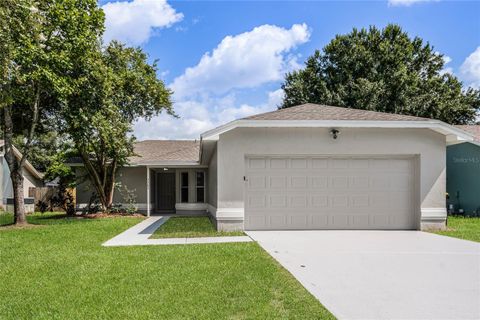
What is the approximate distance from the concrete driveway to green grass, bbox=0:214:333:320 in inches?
16.5

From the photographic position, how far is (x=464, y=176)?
1792 cm

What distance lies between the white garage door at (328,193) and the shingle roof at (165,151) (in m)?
7.69

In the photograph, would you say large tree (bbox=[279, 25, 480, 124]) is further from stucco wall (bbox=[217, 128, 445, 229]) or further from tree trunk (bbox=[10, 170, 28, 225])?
tree trunk (bbox=[10, 170, 28, 225])

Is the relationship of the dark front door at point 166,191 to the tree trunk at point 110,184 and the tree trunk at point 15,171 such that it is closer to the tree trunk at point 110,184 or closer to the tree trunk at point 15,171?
the tree trunk at point 110,184

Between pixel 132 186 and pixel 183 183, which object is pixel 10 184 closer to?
pixel 132 186

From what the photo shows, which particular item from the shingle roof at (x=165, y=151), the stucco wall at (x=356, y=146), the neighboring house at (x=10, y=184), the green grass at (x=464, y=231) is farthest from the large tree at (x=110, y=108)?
the green grass at (x=464, y=231)

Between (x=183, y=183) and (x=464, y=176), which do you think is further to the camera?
(x=183, y=183)

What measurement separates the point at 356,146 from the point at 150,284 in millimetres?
7996

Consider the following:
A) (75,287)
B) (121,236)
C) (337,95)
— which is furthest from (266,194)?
(337,95)

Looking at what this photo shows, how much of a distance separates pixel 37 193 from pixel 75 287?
66.8 feet

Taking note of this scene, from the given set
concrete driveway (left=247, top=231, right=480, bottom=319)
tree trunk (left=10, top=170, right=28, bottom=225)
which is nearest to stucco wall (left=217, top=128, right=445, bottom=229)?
concrete driveway (left=247, top=231, right=480, bottom=319)

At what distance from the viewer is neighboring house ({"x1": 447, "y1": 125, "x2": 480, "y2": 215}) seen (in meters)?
17.3

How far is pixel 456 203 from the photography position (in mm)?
18156

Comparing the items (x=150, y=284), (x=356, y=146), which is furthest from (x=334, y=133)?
(x=150, y=284)
